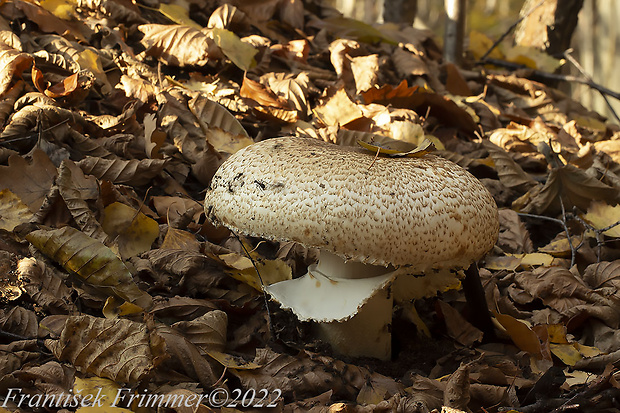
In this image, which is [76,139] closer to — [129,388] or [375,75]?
[129,388]

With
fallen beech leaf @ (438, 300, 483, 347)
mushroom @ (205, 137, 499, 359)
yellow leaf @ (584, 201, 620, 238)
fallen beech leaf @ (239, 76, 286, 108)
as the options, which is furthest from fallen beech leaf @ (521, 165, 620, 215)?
fallen beech leaf @ (239, 76, 286, 108)

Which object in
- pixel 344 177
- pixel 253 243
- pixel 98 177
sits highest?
pixel 344 177

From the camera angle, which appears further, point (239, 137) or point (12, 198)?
point (239, 137)

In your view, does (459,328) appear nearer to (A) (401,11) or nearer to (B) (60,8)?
(B) (60,8)

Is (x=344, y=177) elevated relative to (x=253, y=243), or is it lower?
elevated

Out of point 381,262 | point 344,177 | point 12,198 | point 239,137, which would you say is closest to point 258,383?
point 381,262

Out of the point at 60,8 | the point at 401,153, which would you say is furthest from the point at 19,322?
the point at 60,8
